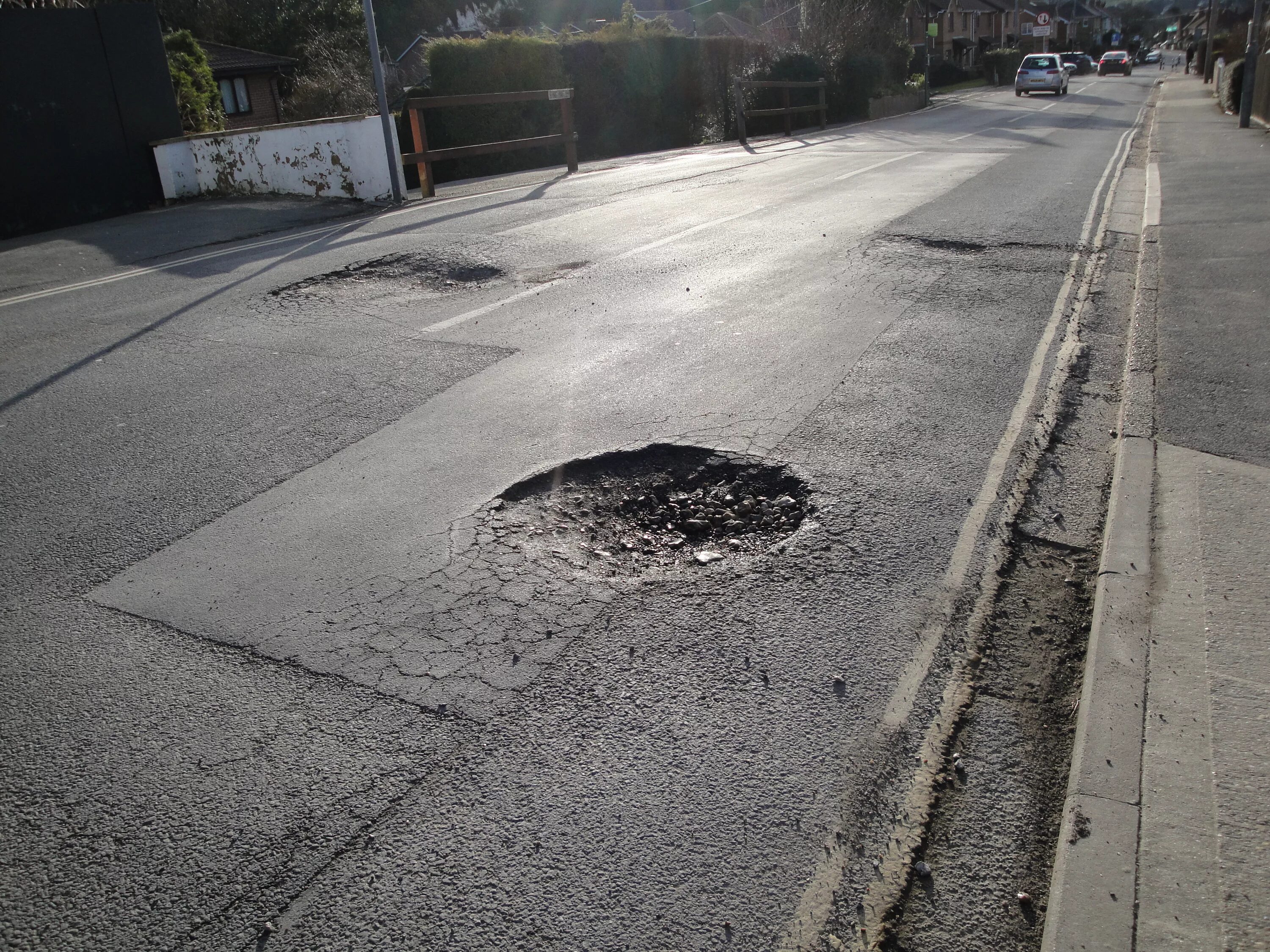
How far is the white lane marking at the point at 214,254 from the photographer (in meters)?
9.45

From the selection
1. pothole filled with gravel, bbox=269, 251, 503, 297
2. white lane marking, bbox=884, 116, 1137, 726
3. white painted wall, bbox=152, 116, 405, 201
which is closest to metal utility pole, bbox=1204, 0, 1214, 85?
white painted wall, bbox=152, 116, 405, 201

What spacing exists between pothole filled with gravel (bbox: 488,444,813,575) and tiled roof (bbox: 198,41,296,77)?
33992mm

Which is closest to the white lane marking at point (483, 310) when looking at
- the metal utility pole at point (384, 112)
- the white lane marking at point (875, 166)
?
the metal utility pole at point (384, 112)

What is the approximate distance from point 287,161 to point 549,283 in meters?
8.29

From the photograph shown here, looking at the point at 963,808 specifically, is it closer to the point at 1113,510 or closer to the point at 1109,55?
the point at 1113,510

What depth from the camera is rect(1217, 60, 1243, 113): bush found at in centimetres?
2859

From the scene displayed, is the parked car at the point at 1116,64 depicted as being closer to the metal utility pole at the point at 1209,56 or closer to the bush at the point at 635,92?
the metal utility pole at the point at 1209,56

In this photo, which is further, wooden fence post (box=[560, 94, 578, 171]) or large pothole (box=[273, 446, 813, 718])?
wooden fence post (box=[560, 94, 578, 171])

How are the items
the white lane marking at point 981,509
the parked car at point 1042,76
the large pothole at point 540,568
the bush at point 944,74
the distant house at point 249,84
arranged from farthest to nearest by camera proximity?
the bush at point 944,74 < the parked car at point 1042,76 < the distant house at point 249,84 < the large pothole at point 540,568 < the white lane marking at point 981,509

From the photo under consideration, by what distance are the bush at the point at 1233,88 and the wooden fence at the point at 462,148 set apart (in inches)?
824

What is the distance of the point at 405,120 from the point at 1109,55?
65710mm

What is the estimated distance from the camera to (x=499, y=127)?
81.8 ft

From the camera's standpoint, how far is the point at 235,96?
3531 cm

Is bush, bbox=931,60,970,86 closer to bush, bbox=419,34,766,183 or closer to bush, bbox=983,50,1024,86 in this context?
bush, bbox=983,50,1024,86
